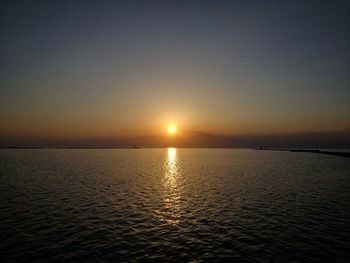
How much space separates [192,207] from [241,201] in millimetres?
7678

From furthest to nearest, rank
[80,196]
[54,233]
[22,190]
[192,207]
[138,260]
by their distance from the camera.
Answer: [22,190] → [80,196] → [192,207] → [54,233] → [138,260]

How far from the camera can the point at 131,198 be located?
33.2m

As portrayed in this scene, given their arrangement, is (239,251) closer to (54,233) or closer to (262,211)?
(262,211)

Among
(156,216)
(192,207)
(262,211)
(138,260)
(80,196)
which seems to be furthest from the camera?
(80,196)

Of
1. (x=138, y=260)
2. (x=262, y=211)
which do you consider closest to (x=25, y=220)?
(x=138, y=260)

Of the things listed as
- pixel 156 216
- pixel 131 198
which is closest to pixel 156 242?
pixel 156 216

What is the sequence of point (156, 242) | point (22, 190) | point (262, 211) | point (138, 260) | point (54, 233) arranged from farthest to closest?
point (22, 190)
point (262, 211)
point (54, 233)
point (156, 242)
point (138, 260)

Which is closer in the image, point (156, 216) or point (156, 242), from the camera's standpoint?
point (156, 242)

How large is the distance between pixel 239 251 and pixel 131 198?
2056 centimetres

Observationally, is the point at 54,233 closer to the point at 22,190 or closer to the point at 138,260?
the point at 138,260

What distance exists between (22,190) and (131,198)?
19.7m

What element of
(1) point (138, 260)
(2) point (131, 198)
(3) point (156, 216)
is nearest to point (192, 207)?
(3) point (156, 216)

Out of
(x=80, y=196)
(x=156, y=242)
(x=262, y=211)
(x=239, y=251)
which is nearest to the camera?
(x=239, y=251)

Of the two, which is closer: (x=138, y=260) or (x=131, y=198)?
(x=138, y=260)
